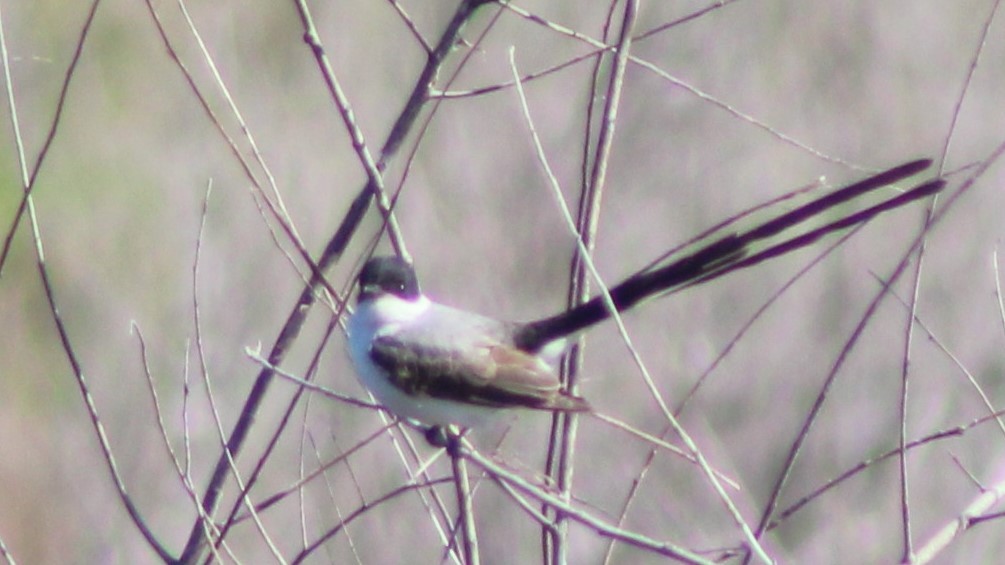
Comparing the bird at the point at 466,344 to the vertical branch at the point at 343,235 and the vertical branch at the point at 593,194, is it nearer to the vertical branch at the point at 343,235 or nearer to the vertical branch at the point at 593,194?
the vertical branch at the point at 593,194

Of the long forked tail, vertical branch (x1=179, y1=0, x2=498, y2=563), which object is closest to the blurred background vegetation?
the long forked tail

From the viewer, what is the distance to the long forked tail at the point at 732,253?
82.4 inches

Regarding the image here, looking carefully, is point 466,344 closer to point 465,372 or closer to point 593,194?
point 465,372

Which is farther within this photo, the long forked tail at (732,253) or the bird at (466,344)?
the bird at (466,344)

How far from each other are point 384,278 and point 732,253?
2.66ft

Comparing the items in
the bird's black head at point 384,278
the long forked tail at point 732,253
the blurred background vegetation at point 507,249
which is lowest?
the long forked tail at point 732,253

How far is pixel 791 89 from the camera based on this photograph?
7.64m

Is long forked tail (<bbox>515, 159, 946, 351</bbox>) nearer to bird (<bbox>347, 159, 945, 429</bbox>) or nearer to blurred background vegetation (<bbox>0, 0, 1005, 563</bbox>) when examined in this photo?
bird (<bbox>347, 159, 945, 429</bbox>)

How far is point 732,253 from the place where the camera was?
2486mm

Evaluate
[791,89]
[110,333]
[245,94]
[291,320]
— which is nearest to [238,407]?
[110,333]

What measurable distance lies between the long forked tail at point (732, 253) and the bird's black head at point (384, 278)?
247 mm

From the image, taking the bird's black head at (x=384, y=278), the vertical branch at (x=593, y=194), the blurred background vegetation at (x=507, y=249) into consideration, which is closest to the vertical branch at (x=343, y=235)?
the vertical branch at (x=593, y=194)

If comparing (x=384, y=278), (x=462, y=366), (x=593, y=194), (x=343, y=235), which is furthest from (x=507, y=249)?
(x=593, y=194)

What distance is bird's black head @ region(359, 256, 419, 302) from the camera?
9.94ft
